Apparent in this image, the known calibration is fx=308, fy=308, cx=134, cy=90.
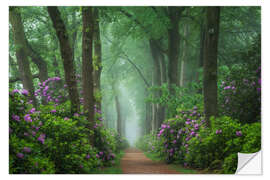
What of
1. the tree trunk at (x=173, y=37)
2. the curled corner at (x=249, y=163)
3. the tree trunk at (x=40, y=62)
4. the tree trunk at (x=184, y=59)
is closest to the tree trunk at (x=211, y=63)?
the curled corner at (x=249, y=163)

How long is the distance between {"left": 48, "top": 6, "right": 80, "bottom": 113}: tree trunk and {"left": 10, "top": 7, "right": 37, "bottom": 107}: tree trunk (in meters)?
1.15

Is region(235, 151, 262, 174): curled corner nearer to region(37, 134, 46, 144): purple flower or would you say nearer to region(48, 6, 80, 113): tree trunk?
region(37, 134, 46, 144): purple flower

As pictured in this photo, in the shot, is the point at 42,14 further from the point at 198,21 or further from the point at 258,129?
the point at 258,129

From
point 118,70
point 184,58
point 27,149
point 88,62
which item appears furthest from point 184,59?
point 27,149

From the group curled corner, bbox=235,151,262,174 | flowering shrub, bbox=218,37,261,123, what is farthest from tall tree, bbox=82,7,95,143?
curled corner, bbox=235,151,262,174

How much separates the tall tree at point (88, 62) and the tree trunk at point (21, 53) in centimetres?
129

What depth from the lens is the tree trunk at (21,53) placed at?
748cm

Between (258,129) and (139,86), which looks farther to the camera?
(139,86)

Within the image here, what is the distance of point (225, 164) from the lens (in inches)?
222

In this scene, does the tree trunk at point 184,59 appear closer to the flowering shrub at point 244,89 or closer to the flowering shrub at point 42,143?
the flowering shrub at point 244,89

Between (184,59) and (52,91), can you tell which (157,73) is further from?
(52,91)
